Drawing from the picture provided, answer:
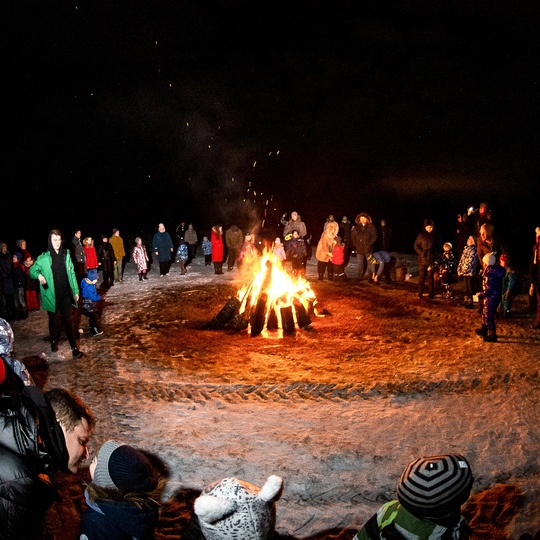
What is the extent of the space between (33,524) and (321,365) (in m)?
6.13

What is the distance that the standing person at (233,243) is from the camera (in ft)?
54.8

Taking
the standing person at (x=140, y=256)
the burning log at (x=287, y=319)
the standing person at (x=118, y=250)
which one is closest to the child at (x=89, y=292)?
the burning log at (x=287, y=319)

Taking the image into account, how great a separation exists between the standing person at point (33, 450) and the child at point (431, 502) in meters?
1.76

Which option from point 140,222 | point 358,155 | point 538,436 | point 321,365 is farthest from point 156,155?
point 538,436

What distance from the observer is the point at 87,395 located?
7.10m

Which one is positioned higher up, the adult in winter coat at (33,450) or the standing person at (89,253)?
the standing person at (89,253)

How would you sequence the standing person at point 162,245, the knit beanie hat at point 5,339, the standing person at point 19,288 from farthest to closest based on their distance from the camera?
the standing person at point 162,245 < the standing person at point 19,288 < the knit beanie hat at point 5,339

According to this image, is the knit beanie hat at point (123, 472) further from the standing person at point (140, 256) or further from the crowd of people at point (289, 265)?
the standing person at point (140, 256)

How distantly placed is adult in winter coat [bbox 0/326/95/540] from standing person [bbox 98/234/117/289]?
11560 millimetres

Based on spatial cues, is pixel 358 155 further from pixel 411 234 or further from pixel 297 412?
pixel 297 412

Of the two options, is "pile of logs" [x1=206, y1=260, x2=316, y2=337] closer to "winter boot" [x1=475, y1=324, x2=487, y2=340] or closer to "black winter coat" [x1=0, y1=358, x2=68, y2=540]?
"winter boot" [x1=475, y1=324, x2=487, y2=340]

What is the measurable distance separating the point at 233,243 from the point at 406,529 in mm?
14381

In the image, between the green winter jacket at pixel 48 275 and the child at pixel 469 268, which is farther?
the child at pixel 469 268

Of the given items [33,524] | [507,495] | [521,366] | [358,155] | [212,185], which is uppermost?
[358,155]
